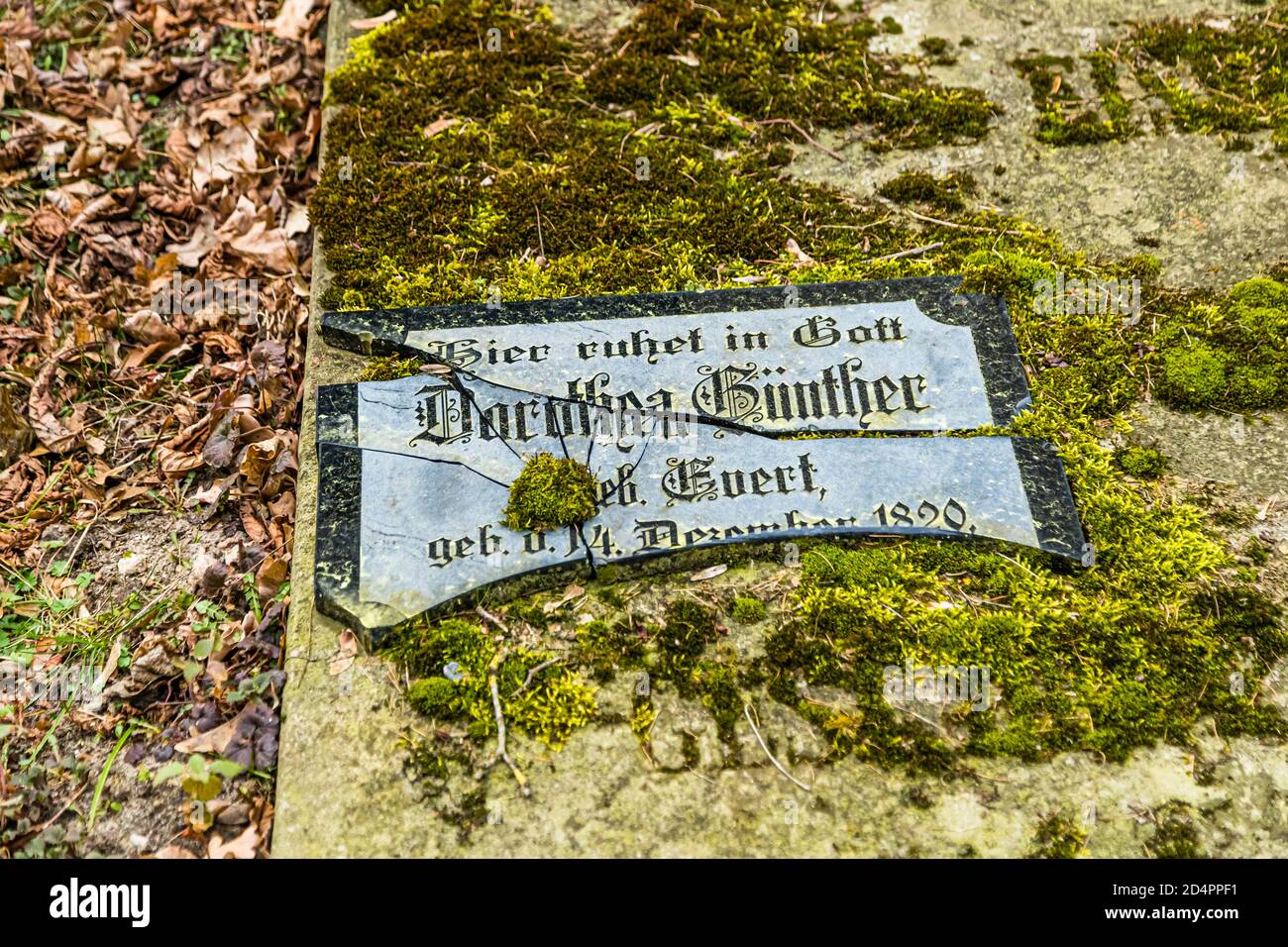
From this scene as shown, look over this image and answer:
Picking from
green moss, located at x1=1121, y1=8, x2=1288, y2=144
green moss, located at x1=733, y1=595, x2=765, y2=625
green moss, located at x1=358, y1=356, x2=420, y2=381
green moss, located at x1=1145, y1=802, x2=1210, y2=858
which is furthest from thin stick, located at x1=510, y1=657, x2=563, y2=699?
green moss, located at x1=1121, y1=8, x2=1288, y2=144

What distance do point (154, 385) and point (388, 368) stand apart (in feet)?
3.91

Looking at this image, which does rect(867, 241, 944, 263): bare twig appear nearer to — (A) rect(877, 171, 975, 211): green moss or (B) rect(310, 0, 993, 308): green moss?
(B) rect(310, 0, 993, 308): green moss

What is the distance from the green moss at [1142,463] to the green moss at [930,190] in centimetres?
131

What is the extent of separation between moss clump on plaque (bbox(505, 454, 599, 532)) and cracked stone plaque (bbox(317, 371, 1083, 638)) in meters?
0.03

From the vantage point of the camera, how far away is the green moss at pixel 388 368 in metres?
3.57

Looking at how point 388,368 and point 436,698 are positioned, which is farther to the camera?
point 388,368

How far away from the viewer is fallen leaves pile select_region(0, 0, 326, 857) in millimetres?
3115

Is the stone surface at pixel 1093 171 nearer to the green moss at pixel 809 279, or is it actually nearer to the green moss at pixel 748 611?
the green moss at pixel 809 279

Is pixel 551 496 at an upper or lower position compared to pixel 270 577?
upper

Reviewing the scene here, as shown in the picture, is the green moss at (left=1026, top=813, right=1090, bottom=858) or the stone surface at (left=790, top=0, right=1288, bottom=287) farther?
the stone surface at (left=790, top=0, right=1288, bottom=287)

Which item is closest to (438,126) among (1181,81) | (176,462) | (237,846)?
(176,462)

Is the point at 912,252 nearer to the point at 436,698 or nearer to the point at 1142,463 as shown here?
the point at 1142,463

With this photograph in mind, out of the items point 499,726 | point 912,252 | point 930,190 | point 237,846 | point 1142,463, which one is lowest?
point 237,846

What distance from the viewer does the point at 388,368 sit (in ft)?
11.8
